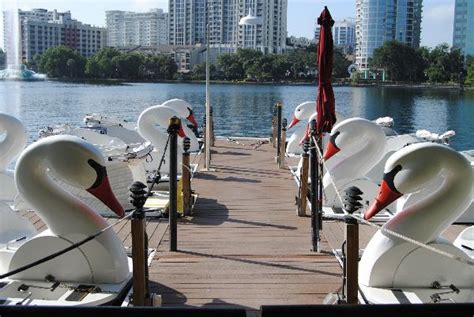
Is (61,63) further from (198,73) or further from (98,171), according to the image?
(98,171)

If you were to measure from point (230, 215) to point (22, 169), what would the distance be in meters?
3.57

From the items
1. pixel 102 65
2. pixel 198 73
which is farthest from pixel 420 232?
pixel 198 73

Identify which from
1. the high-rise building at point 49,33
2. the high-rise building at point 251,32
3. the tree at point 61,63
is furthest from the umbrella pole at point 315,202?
the tree at point 61,63

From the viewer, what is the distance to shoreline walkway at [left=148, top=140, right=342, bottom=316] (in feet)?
16.4

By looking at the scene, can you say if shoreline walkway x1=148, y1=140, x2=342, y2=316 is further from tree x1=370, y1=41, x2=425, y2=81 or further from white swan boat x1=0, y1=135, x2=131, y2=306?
tree x1=370, y1=41, x2=425, y2=81

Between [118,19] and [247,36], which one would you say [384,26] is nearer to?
[247,36]

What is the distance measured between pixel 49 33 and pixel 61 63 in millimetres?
7610

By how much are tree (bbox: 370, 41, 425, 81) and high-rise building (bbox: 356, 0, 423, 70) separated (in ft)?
92.9

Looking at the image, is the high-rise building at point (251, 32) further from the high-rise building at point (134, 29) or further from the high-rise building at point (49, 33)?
the high-rise building at point (134, 29)

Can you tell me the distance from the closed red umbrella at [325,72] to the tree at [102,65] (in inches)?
3480

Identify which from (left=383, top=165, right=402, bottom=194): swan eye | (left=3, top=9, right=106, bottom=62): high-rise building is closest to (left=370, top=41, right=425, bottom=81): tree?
(left=3, top=9, right=106, bottom=62): high-rise building

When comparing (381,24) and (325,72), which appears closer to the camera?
(325,72)

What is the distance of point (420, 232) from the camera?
4.86m

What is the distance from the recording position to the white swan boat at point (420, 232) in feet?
15.5
